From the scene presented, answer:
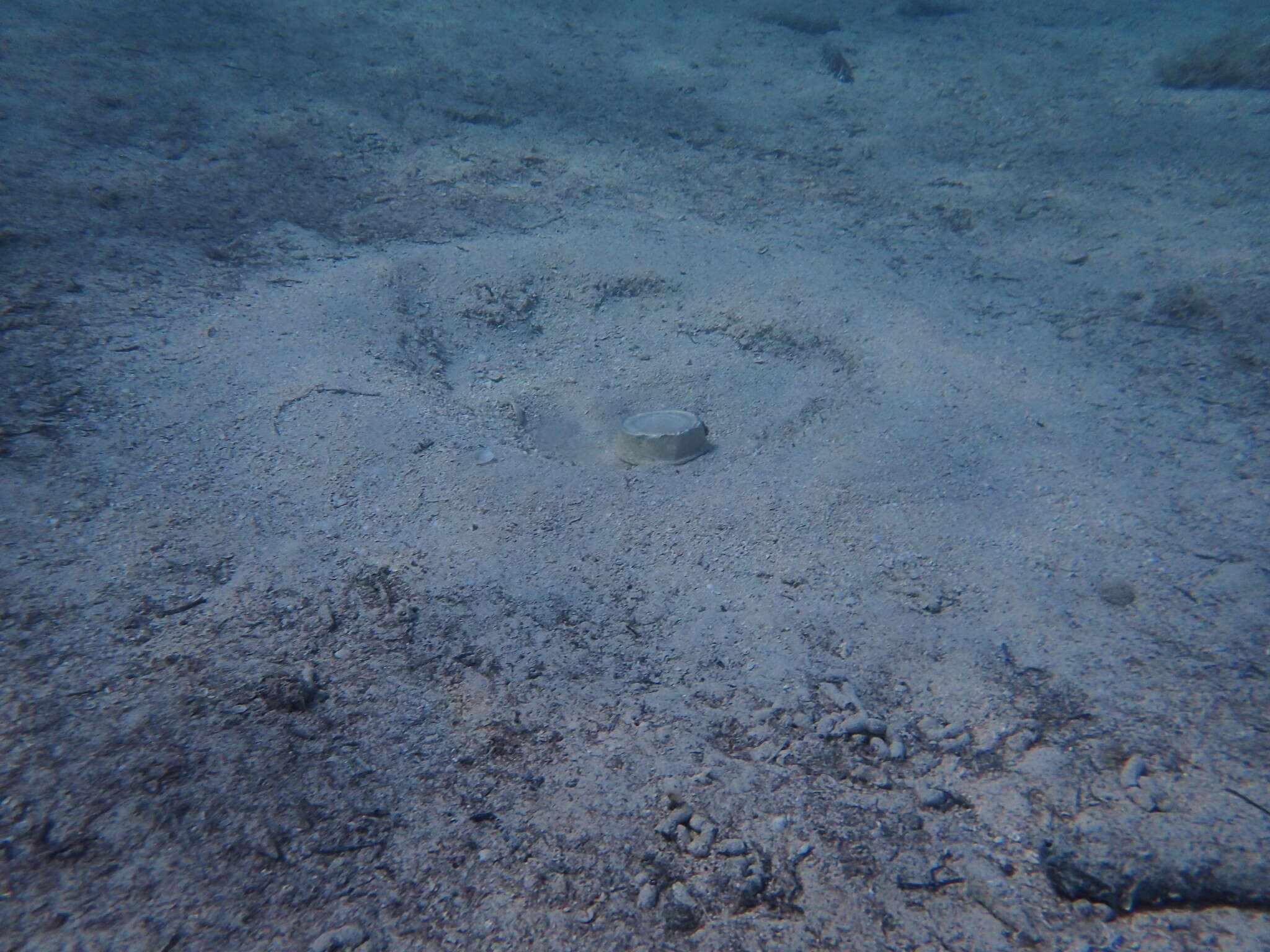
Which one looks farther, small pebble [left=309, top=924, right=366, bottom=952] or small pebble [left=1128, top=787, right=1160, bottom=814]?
small pebble [left=1128, top=787, right=1160, bottom=814]

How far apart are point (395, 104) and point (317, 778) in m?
6.52

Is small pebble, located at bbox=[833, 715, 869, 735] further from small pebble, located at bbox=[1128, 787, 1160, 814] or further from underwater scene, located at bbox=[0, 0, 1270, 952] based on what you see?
small pebble, located at bbox=[1128, 787, 1160, 814]

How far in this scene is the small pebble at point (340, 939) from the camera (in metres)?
1.48

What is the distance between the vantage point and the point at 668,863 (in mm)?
1752

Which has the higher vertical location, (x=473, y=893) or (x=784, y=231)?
(x=784, y=231)

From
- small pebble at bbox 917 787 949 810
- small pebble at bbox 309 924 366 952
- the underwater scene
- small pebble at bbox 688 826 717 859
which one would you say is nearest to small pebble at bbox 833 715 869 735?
the underwater scene

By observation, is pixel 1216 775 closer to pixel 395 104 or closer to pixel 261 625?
pixel 261 625

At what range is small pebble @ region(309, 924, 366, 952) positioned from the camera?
1.48m

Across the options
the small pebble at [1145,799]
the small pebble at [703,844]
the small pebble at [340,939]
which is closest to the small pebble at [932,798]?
the small pebble at [1145,799]

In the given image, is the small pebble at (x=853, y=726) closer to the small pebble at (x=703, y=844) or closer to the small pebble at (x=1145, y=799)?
the small pebble at (x=703, y=844)

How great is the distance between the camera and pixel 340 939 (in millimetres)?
1504

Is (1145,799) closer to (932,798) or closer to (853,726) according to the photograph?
(932,798)

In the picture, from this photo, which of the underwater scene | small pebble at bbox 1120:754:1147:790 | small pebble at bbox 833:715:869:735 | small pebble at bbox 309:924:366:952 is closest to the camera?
small pebble at bbox 309:924:366:952

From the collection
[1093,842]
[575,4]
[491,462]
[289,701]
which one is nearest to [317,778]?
[289,701]
